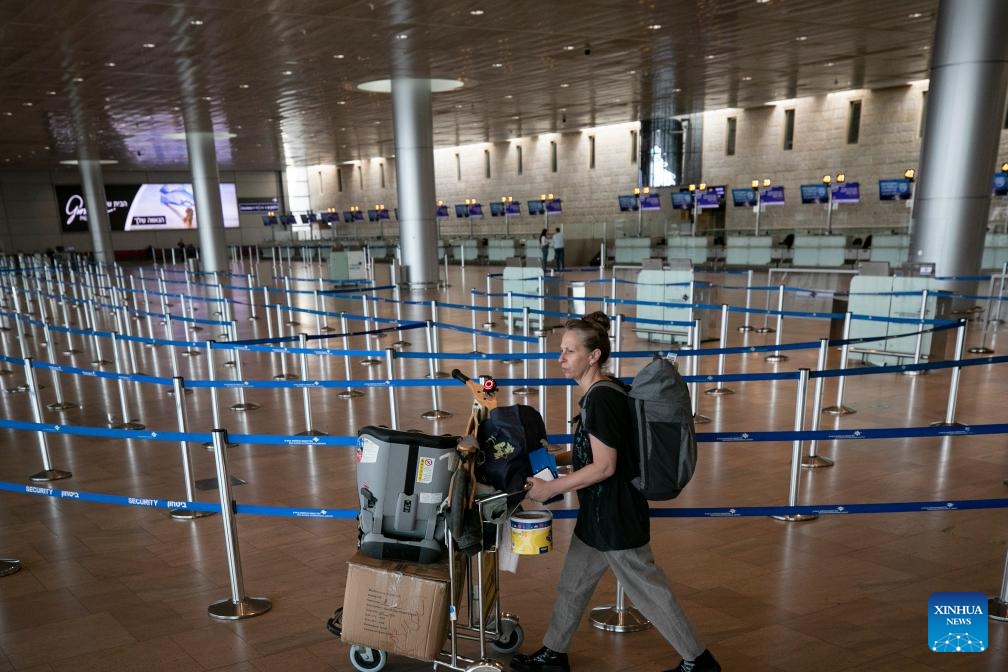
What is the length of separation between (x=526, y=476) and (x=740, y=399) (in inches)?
260

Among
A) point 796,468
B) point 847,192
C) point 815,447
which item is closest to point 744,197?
point 847,192

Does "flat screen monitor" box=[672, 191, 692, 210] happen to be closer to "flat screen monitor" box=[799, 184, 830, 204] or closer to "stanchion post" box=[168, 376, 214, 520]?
"flat screen monitor" box=[799, 184, 830, 204]

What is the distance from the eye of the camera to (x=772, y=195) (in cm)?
3011

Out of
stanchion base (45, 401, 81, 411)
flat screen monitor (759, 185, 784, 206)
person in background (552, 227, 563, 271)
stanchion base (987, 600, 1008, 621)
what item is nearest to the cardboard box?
stanchion base (987, 600, 1008, 621)

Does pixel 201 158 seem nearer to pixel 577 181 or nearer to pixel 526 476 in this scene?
pixel 577 181

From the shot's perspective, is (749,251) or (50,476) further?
(749,251)

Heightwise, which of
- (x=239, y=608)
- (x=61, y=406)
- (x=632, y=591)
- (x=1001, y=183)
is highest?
(x=1001, y=183)

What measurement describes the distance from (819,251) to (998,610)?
864 inches

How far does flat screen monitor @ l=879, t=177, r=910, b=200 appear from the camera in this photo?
2673cm

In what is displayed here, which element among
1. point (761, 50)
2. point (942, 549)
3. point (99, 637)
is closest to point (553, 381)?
point (942, 549)

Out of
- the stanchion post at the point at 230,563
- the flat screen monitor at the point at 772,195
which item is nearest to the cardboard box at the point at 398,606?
the stanchion post at the point at 230,563

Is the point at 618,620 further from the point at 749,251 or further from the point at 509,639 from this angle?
the point at 749,251

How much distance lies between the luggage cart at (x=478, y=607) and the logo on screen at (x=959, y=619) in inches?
61.9

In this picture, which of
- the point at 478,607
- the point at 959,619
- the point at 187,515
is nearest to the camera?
the point at 959,619
